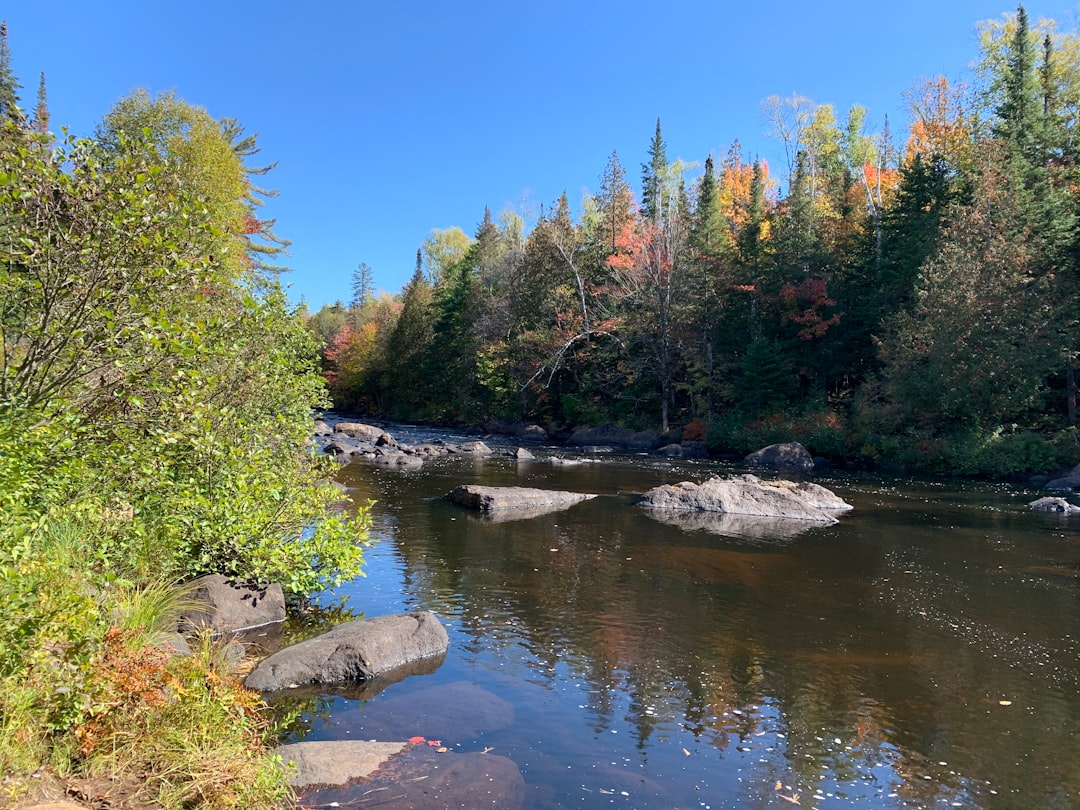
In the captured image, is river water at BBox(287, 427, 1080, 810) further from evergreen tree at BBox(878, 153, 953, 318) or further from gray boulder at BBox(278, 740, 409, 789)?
evergreen tree at BBox(878, 153, 953, 318)

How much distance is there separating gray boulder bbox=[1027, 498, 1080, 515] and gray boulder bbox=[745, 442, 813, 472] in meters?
10.1

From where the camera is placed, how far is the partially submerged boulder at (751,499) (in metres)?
18.4

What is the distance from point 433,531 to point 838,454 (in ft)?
76.9

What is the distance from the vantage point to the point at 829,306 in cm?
3866

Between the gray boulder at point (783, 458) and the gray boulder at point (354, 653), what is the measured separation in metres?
24.2

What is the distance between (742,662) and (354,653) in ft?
15.2

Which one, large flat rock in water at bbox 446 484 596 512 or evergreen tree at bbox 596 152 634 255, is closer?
large flat rock in water at bbox 446 484 596 512

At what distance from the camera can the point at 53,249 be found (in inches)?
173

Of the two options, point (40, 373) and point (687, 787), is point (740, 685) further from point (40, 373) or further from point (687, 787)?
point (40, 373)

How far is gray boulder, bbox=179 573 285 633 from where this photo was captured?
8.33 meters

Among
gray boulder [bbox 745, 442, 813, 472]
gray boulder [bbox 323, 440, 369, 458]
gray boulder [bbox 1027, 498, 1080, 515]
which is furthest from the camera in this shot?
gray boulder [bbox 323, 440, 369, 458]

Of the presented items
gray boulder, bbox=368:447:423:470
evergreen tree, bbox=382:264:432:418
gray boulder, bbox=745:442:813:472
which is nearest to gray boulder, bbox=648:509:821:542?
gray boulder, bbox=368:447:423:470

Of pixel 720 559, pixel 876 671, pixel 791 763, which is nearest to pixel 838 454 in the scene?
pixel 720 559

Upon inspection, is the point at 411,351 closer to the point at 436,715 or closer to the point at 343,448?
the point at 343,448
